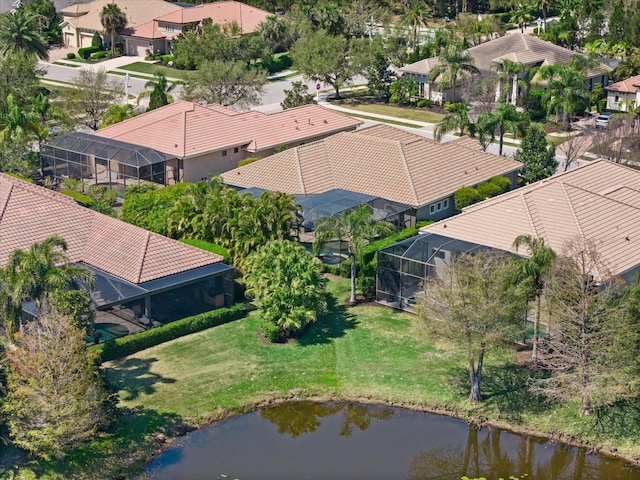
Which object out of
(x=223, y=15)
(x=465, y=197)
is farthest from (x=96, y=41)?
(x=465, y=197)

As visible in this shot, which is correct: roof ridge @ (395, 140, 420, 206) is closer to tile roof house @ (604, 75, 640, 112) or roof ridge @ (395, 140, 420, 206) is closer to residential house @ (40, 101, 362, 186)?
residential house @ (40, 101, 362, 186)

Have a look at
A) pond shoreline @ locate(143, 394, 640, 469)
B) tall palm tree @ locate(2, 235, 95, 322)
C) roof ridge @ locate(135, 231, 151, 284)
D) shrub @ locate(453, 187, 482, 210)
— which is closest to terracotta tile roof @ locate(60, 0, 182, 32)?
shrub @ locate(453, 187, 482, 210)

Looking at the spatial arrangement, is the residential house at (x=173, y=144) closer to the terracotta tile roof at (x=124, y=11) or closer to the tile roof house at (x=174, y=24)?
the tile roof house at (x=174, y=24)

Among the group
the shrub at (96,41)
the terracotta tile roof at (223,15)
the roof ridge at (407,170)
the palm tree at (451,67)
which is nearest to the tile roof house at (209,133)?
the roof ridge at (407,170)

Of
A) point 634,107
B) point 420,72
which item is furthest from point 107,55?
point 634,107

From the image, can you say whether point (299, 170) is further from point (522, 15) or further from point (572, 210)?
point (522, 15)
